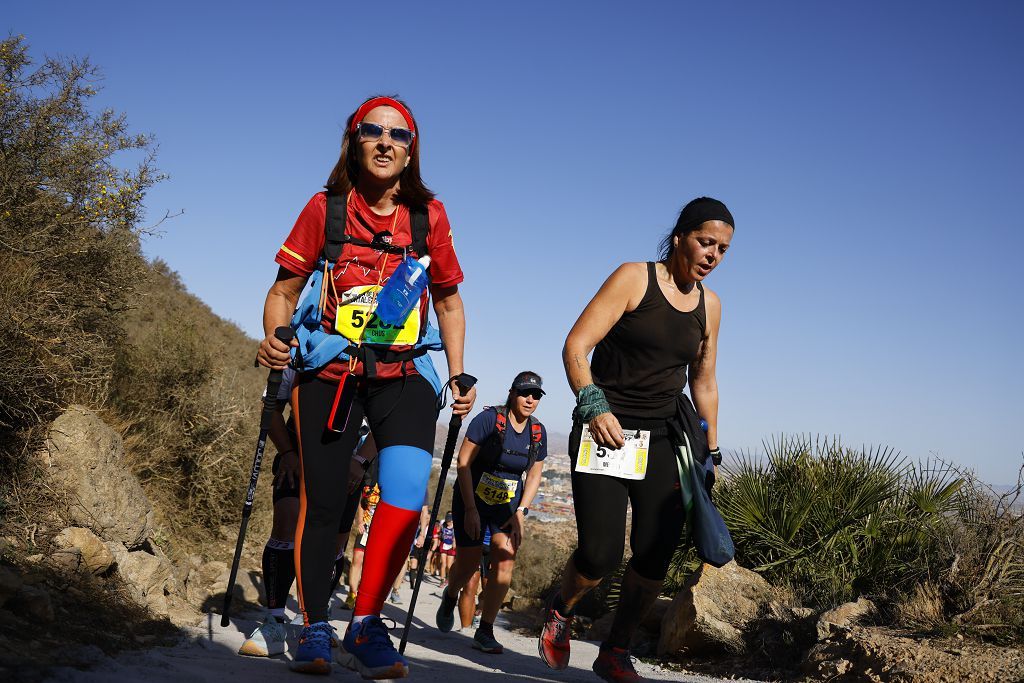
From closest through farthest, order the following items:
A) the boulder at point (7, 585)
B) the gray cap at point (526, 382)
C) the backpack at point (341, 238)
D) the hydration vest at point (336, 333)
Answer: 1. the hydration vest at point (336, 333)
2. the backpack at point (341, 238)
3. the boulder at point (7, 585)
4. the gray cap at point (526, 382)

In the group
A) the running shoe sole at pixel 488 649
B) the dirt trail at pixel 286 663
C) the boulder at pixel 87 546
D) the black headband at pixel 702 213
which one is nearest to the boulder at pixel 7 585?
the dirt trail at pixel 286 663

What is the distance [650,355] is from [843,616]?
117 inches

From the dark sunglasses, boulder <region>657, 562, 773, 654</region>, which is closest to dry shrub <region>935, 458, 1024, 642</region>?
boulder <region>657, 562, 773, 654</region>

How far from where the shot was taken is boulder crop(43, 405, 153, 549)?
6438 mm

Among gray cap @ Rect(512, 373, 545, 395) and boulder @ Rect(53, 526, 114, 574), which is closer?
boulder @ Rect(53, 526, 114, 574)

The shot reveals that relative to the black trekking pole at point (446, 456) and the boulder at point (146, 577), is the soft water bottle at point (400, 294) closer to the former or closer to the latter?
the black trekking pole at point (446, 456)

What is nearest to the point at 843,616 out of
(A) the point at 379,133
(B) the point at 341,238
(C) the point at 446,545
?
(B) the point at 341,238

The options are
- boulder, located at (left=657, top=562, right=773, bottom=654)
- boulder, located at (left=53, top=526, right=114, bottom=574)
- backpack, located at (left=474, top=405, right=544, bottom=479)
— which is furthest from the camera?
backpack, located at (left=474, top=405, right=544, bottom=479)

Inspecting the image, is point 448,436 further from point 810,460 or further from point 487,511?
point 810,460

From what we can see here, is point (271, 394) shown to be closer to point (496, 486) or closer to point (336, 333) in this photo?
point (336, 333)

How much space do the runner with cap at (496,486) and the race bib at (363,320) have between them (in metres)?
3.62

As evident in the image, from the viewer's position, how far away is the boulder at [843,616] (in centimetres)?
584

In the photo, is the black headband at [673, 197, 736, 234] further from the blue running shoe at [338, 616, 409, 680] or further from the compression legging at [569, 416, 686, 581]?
the blue running shoe at [338, 616, 409, 680]

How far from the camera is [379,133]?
3783 mm
